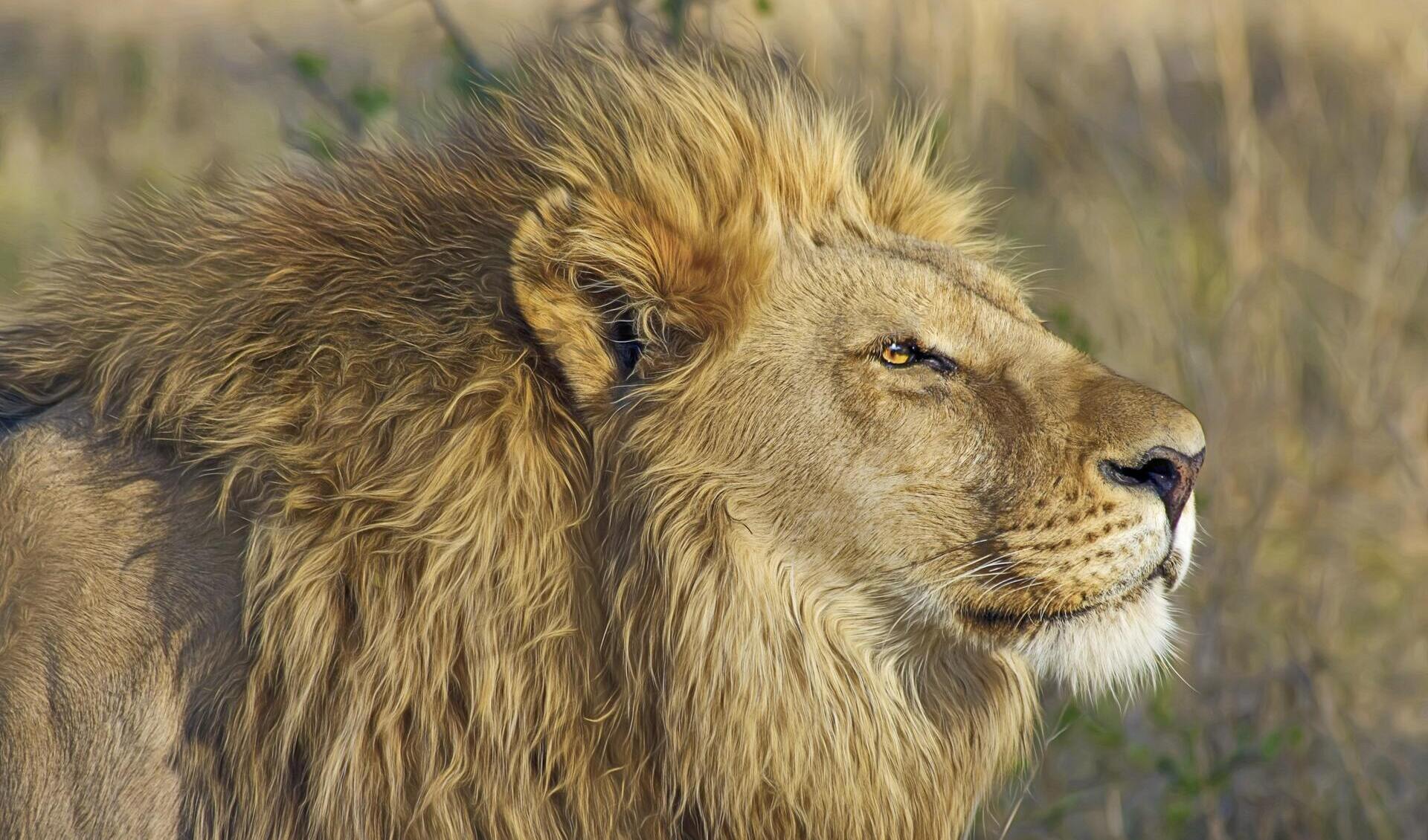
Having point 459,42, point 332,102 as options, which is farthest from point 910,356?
point 332,102

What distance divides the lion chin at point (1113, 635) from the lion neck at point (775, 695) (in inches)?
7.1

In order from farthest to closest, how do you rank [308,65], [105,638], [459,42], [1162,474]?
[459,42]
[308,65]
[1162,474]
[105,638]

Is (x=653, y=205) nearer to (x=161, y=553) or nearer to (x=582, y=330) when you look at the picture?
(x=582, y=330)

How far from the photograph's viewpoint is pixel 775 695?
2.56 metres

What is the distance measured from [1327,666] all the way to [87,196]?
504 centimetres

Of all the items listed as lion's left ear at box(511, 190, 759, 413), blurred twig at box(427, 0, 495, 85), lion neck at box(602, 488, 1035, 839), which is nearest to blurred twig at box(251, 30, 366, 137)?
blurred twig at box(427, 0, 495, 85)

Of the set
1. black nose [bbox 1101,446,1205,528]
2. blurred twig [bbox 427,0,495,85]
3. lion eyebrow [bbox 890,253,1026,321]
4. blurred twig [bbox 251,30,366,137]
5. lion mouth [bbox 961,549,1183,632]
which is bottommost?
blurred twig [bbox 251,30,366,137]

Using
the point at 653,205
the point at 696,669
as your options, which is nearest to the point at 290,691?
the point at 696,669

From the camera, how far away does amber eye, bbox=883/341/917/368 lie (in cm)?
260

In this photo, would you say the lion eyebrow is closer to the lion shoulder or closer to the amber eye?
the amber eye

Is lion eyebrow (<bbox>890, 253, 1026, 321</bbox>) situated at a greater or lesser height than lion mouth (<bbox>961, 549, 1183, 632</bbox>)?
greater

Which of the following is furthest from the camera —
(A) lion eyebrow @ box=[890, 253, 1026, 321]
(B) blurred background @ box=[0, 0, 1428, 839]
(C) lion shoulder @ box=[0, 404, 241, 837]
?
(B) blurred background @ box=[0, 0, 1428, 839]

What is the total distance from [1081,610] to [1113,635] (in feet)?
0.25

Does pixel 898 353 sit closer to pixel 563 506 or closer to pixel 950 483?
pixel 950 483
